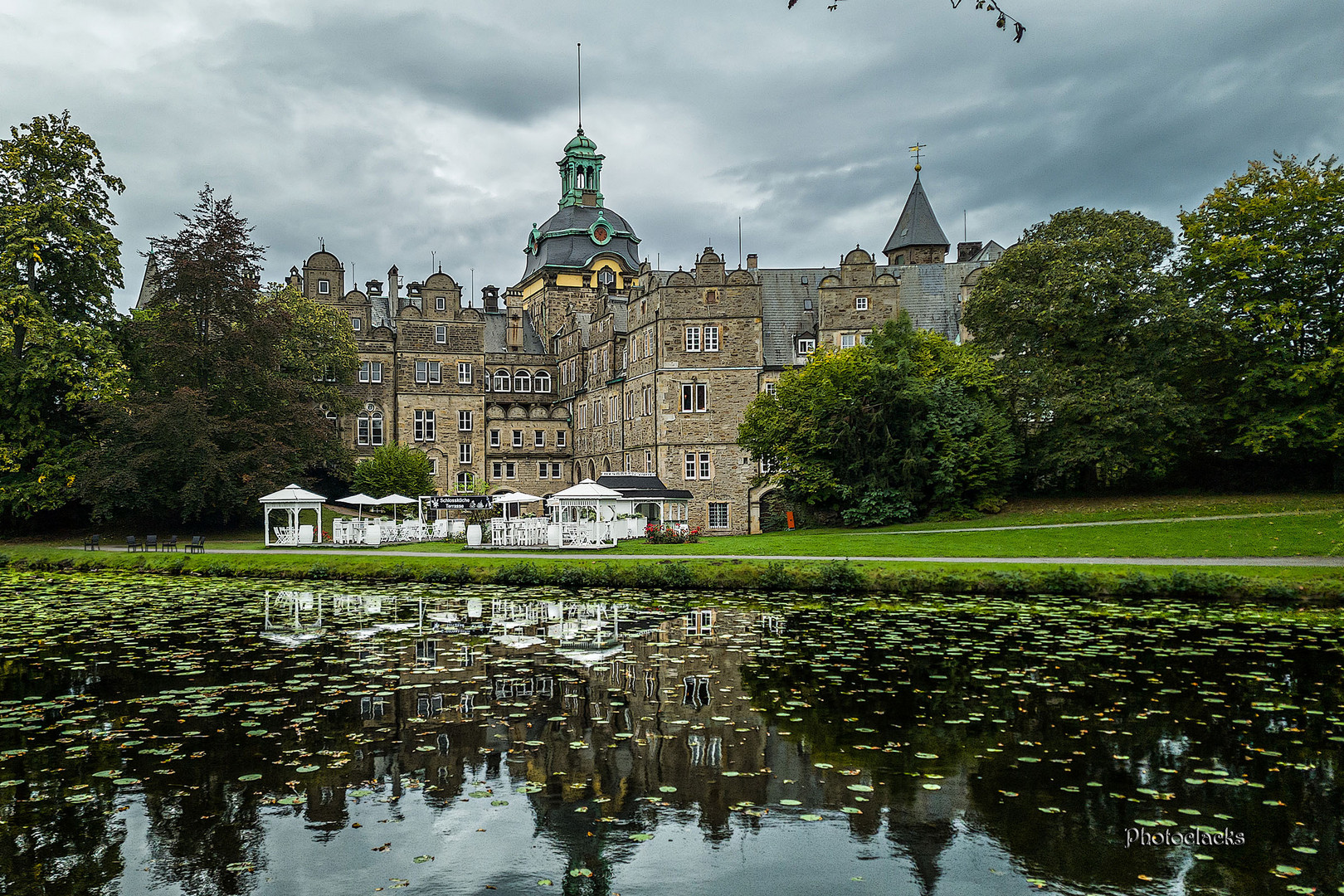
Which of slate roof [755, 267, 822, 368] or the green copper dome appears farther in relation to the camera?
the green copper dome

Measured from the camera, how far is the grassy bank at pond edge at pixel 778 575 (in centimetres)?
1830

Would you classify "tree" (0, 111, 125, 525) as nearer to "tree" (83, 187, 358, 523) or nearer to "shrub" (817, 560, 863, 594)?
"tree" (83, 187, 358, 523)

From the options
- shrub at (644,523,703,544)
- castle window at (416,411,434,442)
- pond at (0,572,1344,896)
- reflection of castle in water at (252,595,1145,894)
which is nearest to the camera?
pond at (0,572,1344,896)

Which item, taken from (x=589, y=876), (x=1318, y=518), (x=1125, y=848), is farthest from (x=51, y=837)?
(x=1318, y=518)

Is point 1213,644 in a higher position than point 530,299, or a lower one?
lower

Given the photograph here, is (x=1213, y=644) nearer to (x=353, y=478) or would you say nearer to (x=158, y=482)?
(x=158, y=482)

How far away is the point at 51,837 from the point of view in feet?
21.6

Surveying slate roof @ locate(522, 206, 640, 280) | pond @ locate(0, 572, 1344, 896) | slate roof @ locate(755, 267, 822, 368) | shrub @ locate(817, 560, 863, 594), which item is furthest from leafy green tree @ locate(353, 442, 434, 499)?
pond @ locate(0, 572, 1344, 896)

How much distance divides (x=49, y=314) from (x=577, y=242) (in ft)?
162

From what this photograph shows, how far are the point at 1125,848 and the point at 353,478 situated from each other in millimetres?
52068

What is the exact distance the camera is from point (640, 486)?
143ft

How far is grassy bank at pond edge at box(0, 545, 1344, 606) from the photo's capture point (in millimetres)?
18297

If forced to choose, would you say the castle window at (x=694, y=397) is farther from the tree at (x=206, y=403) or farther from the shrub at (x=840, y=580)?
the shrub at (x=840, y=580)

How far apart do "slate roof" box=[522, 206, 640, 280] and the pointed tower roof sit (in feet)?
83.5
